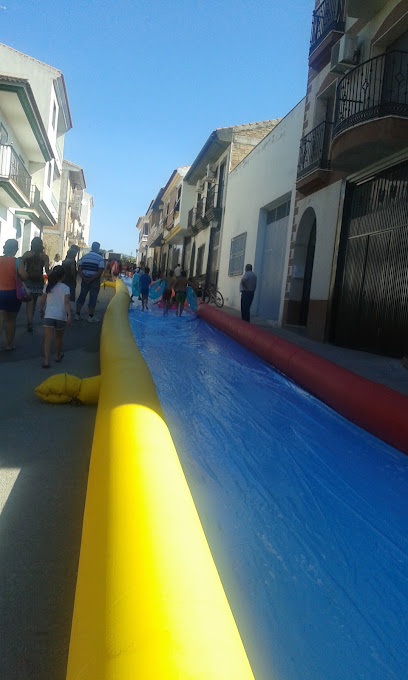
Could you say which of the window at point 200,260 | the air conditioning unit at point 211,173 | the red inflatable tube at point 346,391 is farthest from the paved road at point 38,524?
the window at point 200,260

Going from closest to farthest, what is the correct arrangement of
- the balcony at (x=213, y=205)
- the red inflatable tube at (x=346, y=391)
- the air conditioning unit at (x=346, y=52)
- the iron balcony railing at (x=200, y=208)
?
the red inflatable tube at (x=346, y=391) → the air conditioning unit at (x=346, y=52) → the balcony at (x=213, y=205) → the iron balcony railing at (x=200, y=208)

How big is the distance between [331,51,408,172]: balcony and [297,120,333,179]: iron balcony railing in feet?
4.01

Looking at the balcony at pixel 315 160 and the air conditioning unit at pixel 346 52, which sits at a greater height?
the air conditioning unit at pixel 346 52

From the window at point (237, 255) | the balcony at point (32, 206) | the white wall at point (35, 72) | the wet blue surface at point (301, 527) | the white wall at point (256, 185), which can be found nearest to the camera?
the wet blue surface at point (301, 527)

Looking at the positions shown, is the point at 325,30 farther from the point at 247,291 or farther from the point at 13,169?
the point at 13,169

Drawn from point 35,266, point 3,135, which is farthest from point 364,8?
point 3,135

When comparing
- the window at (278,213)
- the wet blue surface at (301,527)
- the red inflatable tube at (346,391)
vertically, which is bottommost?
the wet blue surface at (301,527)

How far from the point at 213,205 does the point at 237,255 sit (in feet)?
17.9

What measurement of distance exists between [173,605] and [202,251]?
93.6ft

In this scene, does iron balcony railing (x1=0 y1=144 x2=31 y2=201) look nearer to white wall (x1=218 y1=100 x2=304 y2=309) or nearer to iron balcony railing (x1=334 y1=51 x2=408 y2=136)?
white wall (x1=218 y1=100 x2=304 y2=309)

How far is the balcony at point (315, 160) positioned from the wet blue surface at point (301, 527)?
24.5ft

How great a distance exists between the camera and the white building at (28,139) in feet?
66.6

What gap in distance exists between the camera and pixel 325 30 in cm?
1228

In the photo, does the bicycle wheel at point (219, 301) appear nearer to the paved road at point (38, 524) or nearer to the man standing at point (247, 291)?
the man standing at point (247, 291)
